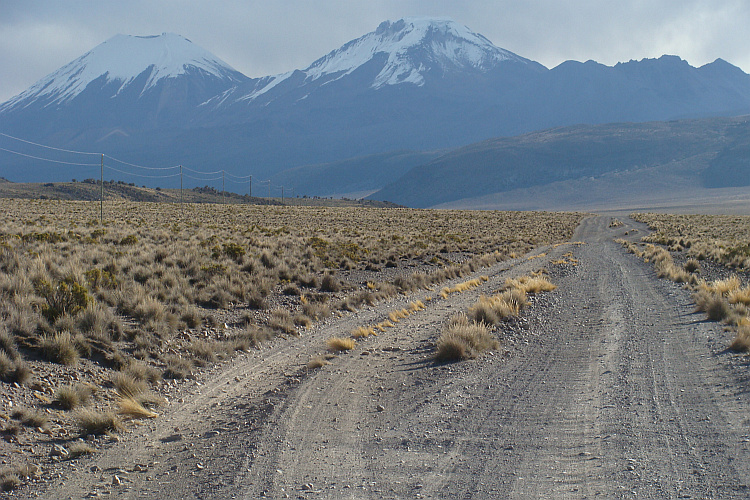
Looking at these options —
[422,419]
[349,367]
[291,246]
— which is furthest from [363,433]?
[291,246]

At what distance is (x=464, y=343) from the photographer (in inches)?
349

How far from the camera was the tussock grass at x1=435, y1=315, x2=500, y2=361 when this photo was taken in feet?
28.7

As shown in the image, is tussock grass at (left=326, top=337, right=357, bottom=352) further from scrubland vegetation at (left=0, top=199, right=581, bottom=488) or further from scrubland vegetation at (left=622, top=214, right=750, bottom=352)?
scrubland vegetation at (left=622, top=214, right=750, bottom=352)

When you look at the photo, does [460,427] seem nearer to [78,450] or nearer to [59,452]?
[78,450]

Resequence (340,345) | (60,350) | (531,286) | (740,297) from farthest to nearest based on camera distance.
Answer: (531,286), (740,297), (340,345), (60,350)

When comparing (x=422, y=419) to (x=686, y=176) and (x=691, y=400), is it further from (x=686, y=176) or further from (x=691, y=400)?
(x=686, y=176)

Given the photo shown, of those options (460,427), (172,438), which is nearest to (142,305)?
(172,438)

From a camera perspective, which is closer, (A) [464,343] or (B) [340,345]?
(A) [464,343]

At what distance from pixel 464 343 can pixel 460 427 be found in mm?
2882

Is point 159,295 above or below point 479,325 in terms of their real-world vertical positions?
above

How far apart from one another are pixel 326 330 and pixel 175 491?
22.5ft

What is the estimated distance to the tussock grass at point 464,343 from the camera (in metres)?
8.73

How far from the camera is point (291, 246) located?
22703 millimetres

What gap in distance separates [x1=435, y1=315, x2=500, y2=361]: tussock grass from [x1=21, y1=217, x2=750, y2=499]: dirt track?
0.24m
